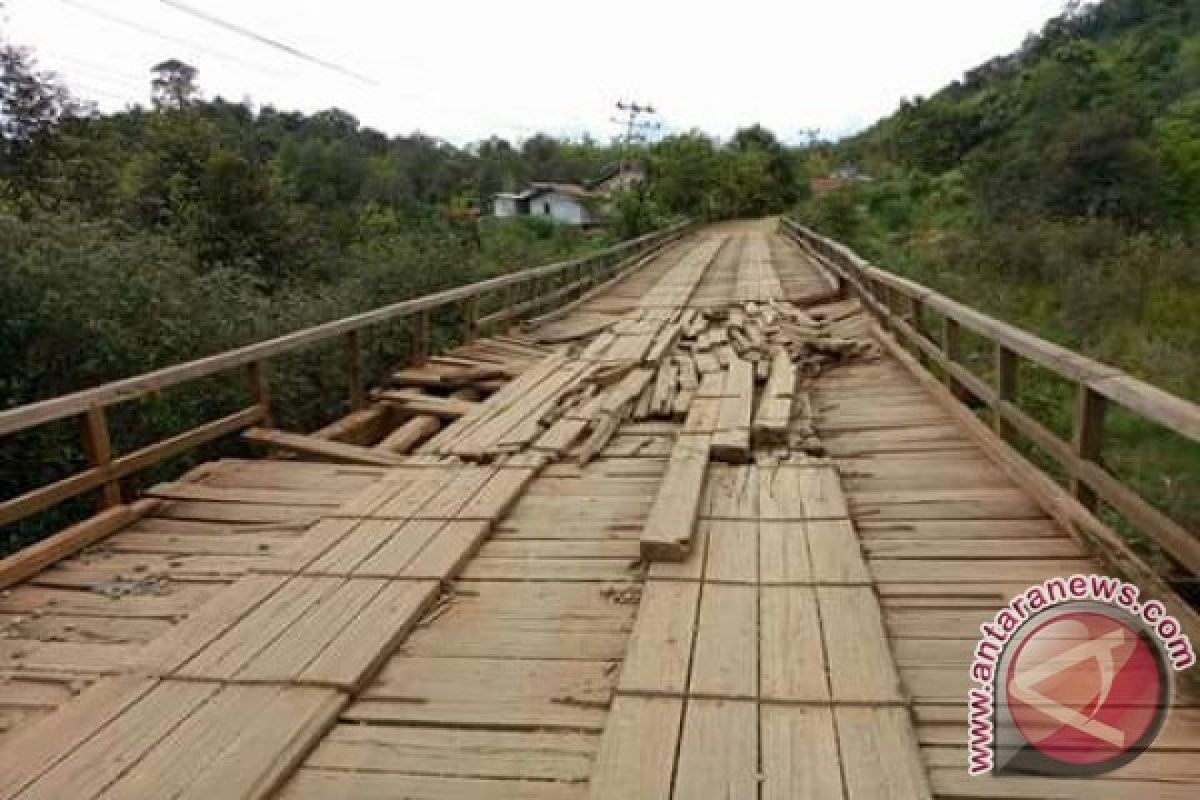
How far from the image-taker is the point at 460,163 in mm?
83000

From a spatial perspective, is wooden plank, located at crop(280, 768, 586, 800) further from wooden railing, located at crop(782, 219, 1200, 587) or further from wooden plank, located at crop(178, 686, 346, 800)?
wooden railing, located at crop(782, 219, 1200, 587)

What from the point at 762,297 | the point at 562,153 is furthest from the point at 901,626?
the point at 562,153

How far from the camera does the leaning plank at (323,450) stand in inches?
202

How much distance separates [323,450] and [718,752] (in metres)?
3.65

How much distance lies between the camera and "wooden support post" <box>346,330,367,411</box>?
6168 millimetres

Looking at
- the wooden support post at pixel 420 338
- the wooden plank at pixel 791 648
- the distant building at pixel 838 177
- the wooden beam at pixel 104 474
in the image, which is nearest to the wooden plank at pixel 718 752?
the wooden plank at pixel 791 648

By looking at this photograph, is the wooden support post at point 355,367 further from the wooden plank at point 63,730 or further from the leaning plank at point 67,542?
the wooden plank at point 63,730

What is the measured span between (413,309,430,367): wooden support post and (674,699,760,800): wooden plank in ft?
18.0

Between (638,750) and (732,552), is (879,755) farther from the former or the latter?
(732,552)

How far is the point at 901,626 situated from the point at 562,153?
11123 centimetres

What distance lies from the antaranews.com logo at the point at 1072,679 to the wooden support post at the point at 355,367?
4684mm

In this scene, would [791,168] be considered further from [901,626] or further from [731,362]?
[901,626]

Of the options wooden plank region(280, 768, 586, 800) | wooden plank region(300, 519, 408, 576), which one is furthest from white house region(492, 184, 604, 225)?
wooden plank region(280, 768, 586, 800)

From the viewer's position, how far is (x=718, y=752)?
2199 mm
